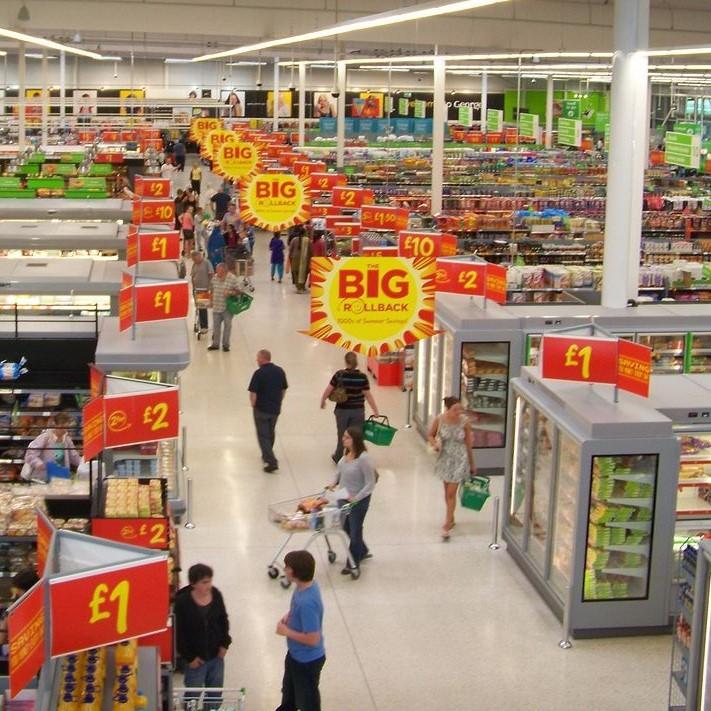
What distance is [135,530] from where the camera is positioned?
26.9 feet

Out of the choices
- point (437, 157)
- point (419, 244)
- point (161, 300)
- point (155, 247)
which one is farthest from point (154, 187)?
point (161, 300)

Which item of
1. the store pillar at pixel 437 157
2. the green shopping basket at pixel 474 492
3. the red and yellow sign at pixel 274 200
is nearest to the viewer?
the green shopping basket at pixel 474 492

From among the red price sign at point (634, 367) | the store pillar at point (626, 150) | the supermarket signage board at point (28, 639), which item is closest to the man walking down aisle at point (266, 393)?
the store pillar at point (626, 150)

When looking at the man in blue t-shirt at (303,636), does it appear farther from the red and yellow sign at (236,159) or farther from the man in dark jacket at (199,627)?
the red and yellow sign at (236,159)

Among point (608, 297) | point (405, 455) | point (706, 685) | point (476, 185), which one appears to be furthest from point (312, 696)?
point (476, 185)

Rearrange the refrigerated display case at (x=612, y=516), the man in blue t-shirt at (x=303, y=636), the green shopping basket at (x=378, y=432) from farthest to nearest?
the green shopping basket at (x=378, y=432) < the refrigerated display case at (x=612, y=516) < the man in blue t-shirt at (x=303, y=636)

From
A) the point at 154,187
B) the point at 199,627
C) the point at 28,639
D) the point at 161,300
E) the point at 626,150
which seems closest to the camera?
the point at 28,639

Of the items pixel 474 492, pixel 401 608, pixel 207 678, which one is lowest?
pixel 401 608

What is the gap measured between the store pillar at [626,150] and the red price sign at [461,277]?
4.76ft

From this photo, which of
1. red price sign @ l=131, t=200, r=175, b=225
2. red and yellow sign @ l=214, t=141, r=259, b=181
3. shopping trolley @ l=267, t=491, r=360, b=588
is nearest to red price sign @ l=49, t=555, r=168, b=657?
shopping trolley @ l=267, t=491, r=360, b=588

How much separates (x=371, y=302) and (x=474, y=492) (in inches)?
77.1

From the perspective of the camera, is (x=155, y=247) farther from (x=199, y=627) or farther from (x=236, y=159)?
(x=236, y=159)

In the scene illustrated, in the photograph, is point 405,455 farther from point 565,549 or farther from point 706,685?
point 706,685

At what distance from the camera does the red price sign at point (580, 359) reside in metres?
9.91
